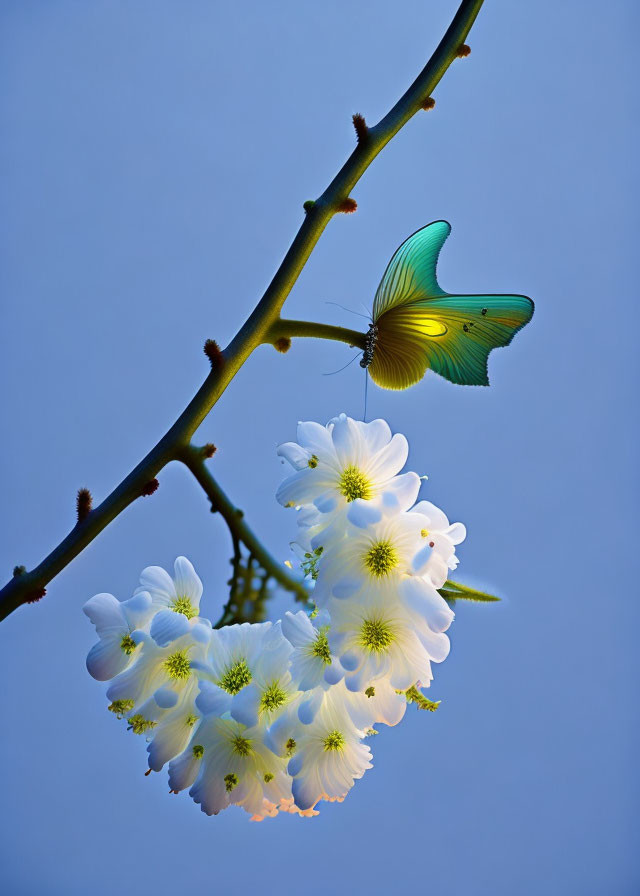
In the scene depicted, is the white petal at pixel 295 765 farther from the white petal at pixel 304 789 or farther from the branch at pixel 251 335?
the branch at pixel 251 335

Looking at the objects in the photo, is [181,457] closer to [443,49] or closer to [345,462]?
[345,462]

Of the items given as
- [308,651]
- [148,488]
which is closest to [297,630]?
[308,651]

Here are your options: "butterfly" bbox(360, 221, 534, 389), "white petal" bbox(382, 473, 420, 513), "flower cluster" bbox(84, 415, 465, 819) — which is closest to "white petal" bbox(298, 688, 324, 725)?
"flower cluster" bbox(84, 415, 465, 819)

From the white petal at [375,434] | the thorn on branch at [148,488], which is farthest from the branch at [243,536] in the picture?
the white petal at [375,434]

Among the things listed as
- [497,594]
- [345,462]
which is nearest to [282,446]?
[345,462]

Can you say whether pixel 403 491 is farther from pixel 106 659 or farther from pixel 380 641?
pixel 106 659
